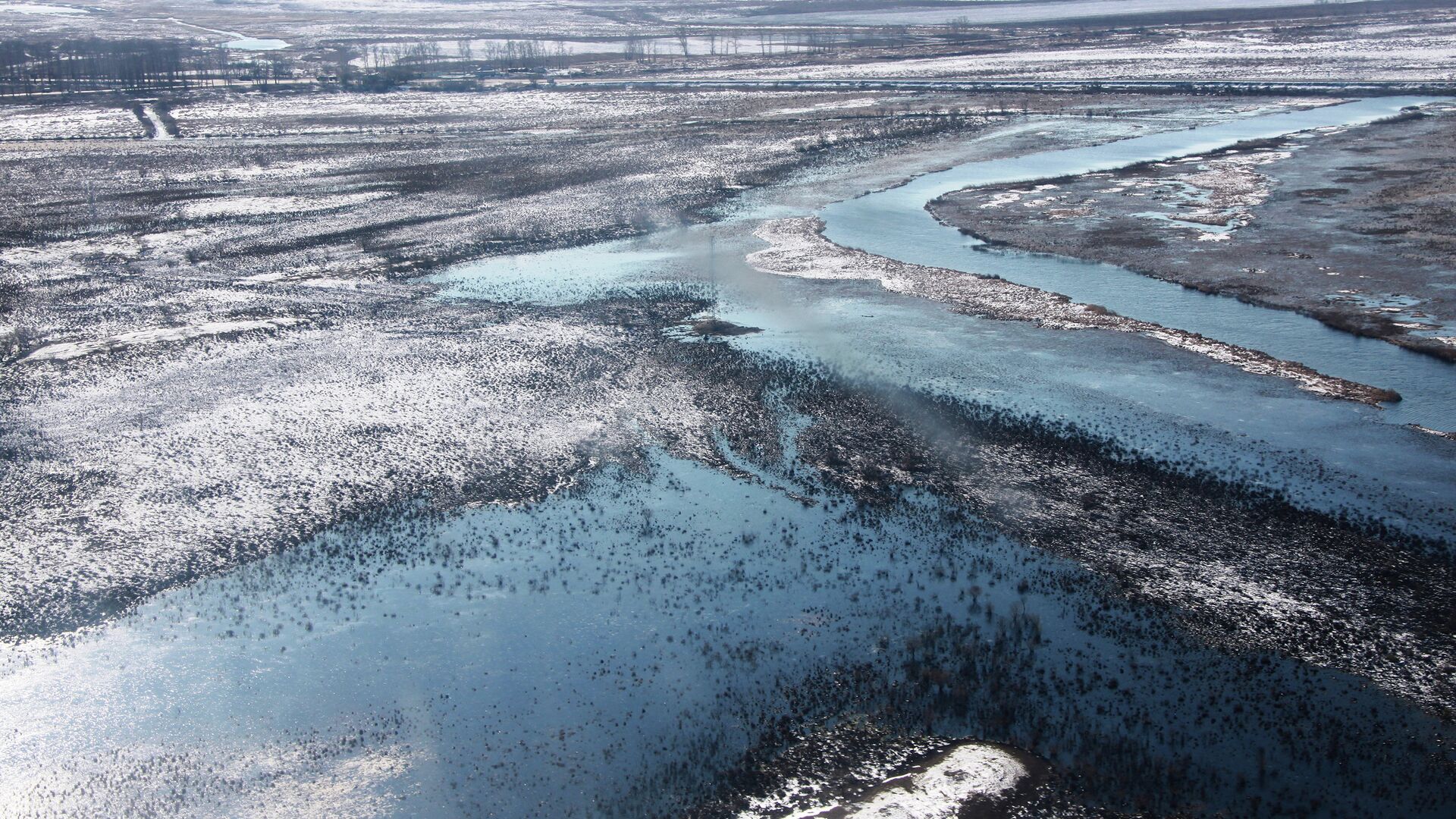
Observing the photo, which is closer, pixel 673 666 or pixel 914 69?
pixel 673 666

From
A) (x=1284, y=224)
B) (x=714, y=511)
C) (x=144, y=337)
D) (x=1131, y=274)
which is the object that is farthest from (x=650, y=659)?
(x=1284, y=224)

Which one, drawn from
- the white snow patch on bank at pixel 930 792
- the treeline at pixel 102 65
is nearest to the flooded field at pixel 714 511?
the white snow patch on bank at pixel 930 792

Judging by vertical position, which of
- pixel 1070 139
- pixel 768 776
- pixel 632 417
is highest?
pixel 1070 139

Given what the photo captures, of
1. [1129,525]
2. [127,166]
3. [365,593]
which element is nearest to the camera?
[365,593]

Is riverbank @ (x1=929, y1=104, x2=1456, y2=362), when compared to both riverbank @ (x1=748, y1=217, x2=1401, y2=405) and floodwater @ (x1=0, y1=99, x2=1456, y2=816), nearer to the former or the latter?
riverbank @ (x1=748, y1=217, x2=1401, y2=405)

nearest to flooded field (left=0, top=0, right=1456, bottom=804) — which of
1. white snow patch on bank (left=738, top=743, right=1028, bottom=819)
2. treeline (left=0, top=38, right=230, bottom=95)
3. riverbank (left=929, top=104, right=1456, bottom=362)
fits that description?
white snow patch on bank (left=738, top=743, right=1028, bottom=819)

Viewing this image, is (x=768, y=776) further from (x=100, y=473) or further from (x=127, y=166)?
(x=127, y=166)

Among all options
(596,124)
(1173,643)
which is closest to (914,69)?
(596,124)

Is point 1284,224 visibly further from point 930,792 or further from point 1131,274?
point 930,792
